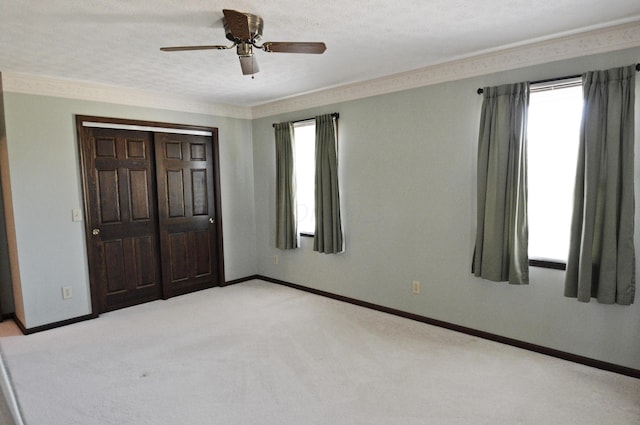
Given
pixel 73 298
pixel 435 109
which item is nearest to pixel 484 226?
pixel 435 109

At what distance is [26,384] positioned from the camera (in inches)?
110

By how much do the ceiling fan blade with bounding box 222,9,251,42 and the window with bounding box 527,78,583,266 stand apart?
226 centimetres

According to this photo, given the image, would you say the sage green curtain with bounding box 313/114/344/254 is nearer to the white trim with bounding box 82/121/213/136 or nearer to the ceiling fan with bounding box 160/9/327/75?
the white trim with bounding box 82/121/213/136

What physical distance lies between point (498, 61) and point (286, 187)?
278 cm

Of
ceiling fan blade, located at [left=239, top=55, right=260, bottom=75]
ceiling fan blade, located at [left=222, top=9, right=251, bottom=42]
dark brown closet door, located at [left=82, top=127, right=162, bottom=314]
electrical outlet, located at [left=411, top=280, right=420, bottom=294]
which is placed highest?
ceiling fan blade, located at [left=222, top=9, right=251, bottom=42]

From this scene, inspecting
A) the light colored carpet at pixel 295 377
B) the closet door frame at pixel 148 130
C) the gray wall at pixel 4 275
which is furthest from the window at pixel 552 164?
the gray wall at pixel 4 275

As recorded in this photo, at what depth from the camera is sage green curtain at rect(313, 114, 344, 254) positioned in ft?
14.3

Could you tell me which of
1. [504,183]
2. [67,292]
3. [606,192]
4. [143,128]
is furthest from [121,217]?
[606,192]

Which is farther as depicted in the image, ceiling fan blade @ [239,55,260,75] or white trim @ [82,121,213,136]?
white trim @ [82,121,213,136]

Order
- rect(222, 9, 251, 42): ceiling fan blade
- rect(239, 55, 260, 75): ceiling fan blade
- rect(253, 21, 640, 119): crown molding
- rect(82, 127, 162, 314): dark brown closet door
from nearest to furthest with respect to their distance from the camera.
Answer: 1. rect(222, 9, 251, 42): ceiling fan blade
2. rect(239, 55, 260, 75): ceiling fan blade
3. rect(253, 21, 640, 119): crown molding
4. rect(82, 127, 162, 314): dark brown closet door

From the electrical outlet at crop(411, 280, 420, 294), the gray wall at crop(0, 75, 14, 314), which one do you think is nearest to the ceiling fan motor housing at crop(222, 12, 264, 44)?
the electrical outlet at crop(411, 280, 420, 294)

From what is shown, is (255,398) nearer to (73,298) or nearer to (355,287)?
(355,287)

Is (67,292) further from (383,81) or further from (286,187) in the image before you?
(383,81)

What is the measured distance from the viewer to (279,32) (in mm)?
2701
